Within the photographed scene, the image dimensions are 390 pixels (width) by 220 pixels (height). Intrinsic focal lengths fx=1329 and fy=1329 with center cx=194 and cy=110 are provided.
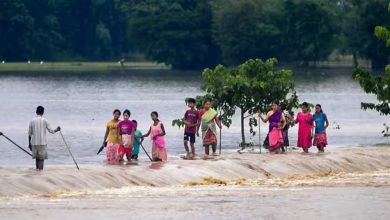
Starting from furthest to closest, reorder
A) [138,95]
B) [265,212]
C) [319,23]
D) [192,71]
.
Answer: [192,71], [319,23], [138,95], [265,212]

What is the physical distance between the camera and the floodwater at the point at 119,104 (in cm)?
4372

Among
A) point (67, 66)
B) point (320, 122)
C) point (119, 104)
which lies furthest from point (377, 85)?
point (67, 66)

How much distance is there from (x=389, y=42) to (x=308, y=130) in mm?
5978

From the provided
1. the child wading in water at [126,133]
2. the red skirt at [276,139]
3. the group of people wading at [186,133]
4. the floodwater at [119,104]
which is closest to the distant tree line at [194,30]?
the floodwater at [119,104]

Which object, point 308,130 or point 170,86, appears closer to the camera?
point 308,130

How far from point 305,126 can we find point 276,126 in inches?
38.7

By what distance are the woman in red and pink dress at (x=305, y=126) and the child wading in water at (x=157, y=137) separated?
Result: 153 inches

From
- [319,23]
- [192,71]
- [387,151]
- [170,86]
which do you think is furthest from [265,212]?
[192,71]

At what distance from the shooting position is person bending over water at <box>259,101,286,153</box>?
1266 inches

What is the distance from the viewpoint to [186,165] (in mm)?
29438

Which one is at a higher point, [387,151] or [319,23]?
[319,23]

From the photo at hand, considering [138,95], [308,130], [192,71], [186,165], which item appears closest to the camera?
[186,165]

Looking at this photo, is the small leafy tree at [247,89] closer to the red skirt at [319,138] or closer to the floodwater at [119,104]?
the floodwater at [119,104]

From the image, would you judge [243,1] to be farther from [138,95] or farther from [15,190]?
[15,190]
